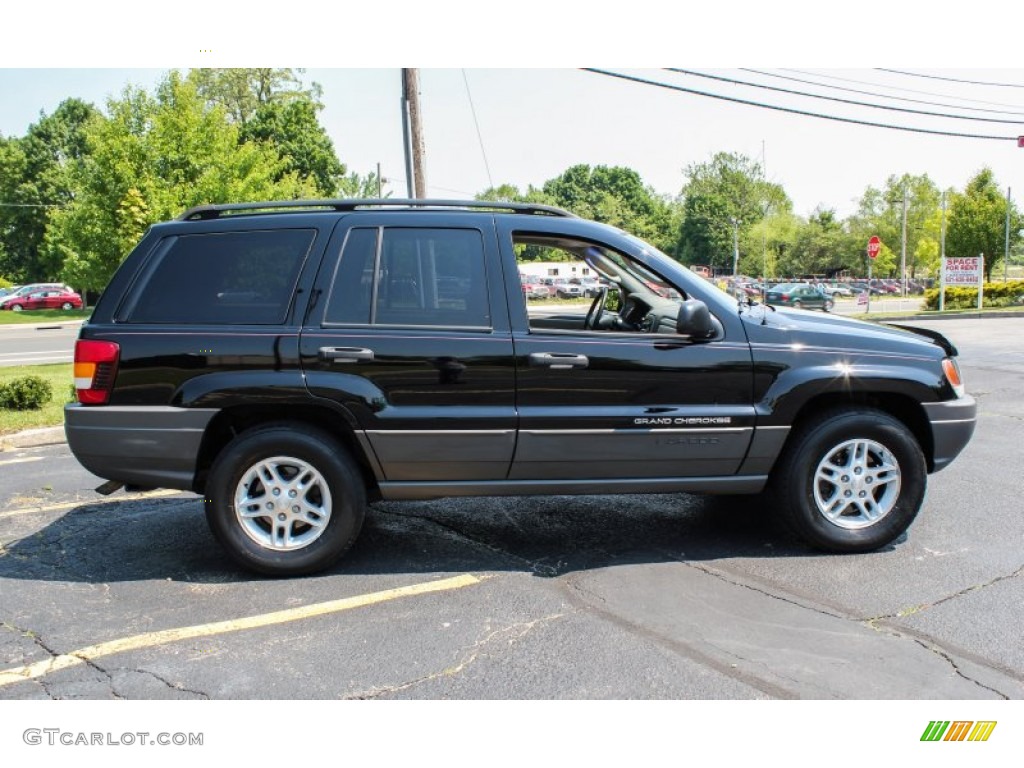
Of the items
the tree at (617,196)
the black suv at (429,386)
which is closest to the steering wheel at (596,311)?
the black suv at (429,386)

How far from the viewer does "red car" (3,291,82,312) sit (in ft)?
138

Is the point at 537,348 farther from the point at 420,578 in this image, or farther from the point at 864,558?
the point at 864,558

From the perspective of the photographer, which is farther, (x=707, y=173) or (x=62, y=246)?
(x=707, y=173)

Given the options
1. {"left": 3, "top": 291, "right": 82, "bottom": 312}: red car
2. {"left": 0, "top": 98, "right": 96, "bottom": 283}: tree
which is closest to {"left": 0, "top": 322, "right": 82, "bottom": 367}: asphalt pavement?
{"left": 3, "top": 291, "right": 82, "bottom": 312}: red car

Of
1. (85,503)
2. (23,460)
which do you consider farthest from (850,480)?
(23,460)

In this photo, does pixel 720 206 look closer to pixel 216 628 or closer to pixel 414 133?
pixel 414 133

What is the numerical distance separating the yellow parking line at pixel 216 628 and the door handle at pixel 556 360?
118 cm

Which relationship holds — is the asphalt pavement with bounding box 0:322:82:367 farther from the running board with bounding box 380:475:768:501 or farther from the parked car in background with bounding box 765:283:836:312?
the parked car in background with bounding box 765:283:836:312

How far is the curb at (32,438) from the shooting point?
7.94m

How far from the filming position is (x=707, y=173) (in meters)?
92.5

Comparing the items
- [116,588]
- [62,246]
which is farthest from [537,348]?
[62,246]

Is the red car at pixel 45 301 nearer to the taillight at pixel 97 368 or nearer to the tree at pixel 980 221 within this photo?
the taillight at pixel 97 368

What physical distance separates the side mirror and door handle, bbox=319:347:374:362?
64.1 inches

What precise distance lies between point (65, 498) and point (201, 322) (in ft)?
8.49
